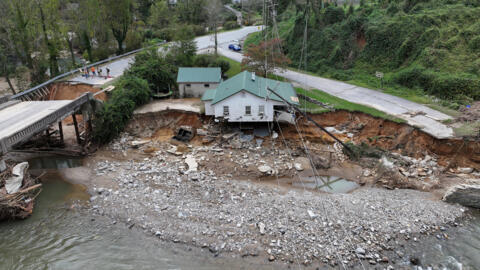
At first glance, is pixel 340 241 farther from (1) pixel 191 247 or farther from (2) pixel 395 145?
(2) pixel 395 145

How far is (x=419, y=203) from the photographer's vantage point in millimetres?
21891

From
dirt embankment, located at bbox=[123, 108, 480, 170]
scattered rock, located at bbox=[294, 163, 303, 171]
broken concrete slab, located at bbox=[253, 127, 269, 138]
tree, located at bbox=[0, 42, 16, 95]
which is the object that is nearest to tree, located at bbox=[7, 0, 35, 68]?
tree, located at bbox=[0, 42, 16, 95]

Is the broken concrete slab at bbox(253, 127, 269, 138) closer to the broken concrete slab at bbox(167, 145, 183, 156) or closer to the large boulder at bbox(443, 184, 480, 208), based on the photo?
the broken concrete slab at bbox(167, 145, 183, 156)

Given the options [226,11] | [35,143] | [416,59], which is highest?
[226,11]

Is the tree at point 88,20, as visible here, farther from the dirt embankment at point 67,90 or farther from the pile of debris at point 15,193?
the pile of debris at point 15,193

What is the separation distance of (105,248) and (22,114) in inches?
590

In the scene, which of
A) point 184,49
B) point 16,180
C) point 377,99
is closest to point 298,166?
point 377,99

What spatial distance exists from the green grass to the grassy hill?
6.33 m

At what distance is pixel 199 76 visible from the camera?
122ft

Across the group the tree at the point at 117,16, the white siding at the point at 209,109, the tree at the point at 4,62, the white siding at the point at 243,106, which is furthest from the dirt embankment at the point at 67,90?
the white siding at the point at 243,106

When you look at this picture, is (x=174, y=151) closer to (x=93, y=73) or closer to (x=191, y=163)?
(x=191, y=163)

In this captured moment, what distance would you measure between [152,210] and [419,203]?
19.5 meters

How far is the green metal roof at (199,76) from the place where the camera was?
120ft

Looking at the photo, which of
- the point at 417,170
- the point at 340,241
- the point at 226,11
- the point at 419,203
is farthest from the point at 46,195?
the point at 226,11
